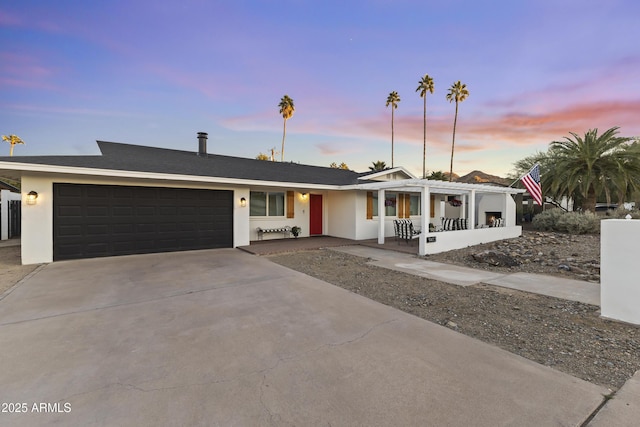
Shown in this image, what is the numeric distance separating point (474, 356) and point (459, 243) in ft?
26.9

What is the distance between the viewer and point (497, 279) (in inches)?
238

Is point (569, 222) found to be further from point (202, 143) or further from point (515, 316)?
point (202, 143)

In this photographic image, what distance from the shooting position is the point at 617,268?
3654 millimetres

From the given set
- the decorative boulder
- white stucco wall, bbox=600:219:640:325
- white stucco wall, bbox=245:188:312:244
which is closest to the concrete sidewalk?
white stucco wall, bbox=600:219:640:325

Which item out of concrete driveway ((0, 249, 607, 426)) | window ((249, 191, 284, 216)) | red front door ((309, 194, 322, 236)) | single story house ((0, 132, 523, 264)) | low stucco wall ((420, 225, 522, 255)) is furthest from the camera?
red front door ((309, 194, 322, 236))

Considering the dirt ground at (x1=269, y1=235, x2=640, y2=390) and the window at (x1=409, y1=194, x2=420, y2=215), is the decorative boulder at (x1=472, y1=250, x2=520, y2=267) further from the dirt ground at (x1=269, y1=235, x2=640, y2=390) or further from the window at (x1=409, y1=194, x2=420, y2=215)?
the window at (x1=409, y1=194, x2=420, y2=215)

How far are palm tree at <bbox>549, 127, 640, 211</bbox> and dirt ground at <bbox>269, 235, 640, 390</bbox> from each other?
11894mm

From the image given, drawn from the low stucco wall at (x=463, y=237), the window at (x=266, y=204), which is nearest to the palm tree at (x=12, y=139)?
the window at (x=266, y=204)

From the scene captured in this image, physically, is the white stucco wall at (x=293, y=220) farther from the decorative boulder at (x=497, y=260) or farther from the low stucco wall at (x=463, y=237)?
the decorative boulder at (x=497, y=260)

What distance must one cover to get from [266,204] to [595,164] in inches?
696

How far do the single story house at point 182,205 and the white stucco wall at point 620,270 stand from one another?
5182 millimetres

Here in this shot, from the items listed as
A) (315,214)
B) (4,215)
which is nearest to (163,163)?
(315,214)

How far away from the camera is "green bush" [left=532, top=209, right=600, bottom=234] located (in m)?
13.0

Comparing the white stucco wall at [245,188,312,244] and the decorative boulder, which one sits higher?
the white stucco wall at [245,188,312,244]
